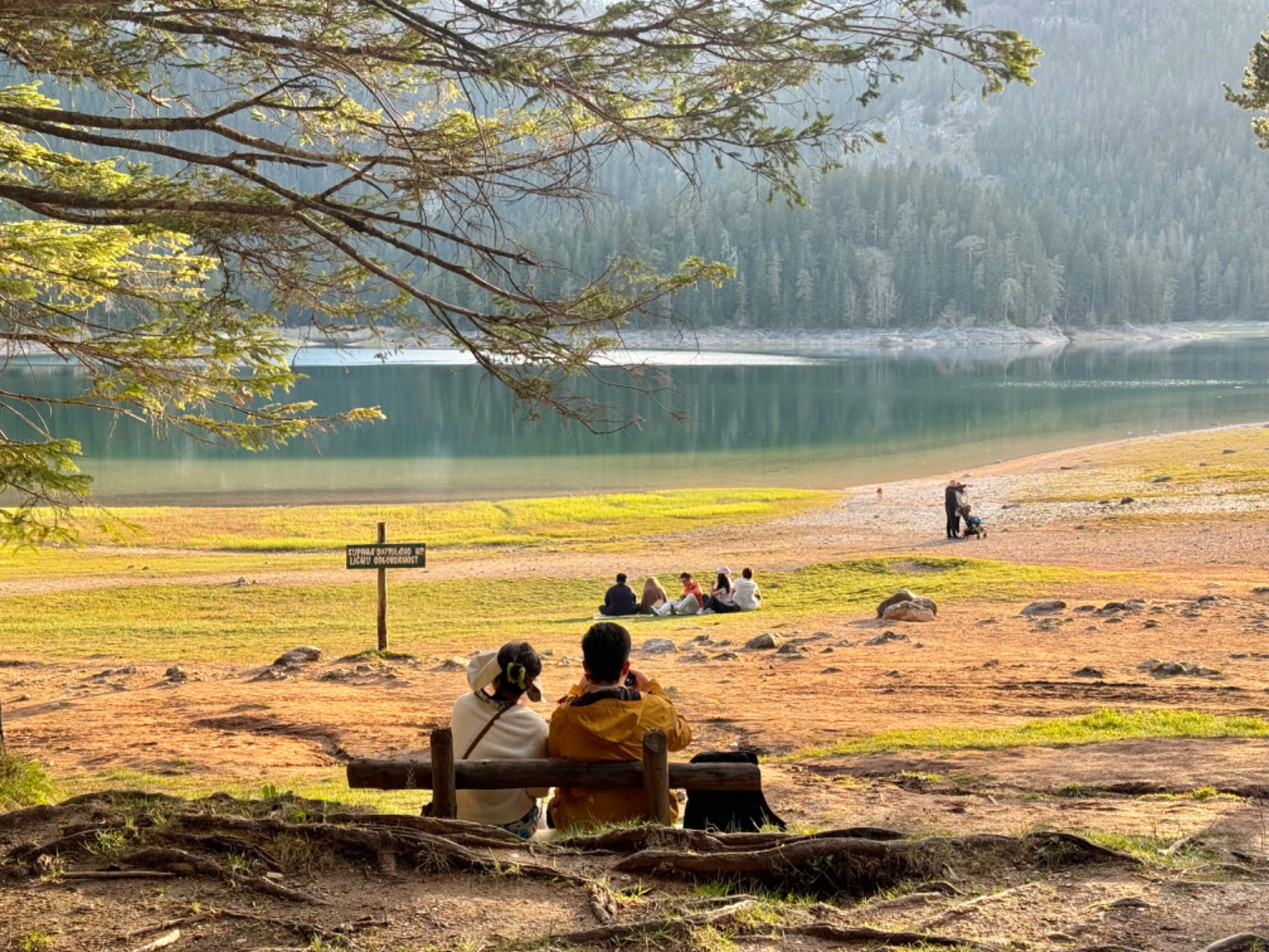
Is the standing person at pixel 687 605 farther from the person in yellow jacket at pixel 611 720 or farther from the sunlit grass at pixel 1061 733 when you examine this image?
the person in yellow jacket at pixel 611 720

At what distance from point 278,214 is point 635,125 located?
82.4 inches

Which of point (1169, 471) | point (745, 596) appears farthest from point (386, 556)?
point (1169, 471)

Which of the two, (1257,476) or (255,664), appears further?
(1257,476)

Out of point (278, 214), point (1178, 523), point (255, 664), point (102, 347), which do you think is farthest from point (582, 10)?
point (1178, 523)

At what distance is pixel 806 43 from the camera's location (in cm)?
659

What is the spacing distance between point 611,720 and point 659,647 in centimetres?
967

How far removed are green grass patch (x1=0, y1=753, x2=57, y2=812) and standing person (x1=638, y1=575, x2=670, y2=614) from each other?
11354 mm

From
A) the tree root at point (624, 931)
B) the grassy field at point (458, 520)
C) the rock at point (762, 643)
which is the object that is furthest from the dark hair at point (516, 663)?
the grassy field at point (458, 520)

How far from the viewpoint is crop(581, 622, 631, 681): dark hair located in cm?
523

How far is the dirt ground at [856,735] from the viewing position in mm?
4484

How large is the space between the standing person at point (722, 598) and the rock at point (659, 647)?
3390mm

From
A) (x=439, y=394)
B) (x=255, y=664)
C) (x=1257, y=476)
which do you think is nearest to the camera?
(x=255, y=664)

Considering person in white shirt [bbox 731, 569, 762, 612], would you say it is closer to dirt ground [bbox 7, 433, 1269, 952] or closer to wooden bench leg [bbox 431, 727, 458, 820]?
dirt ground [bbox 7, 433, 1269, 952]

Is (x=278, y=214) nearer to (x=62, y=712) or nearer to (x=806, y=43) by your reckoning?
(x=806, y=43)
